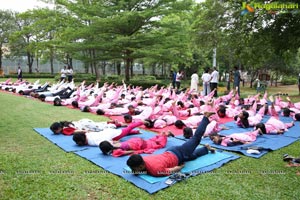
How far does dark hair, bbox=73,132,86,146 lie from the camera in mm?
4691

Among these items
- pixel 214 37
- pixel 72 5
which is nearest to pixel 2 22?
pixel 72 5

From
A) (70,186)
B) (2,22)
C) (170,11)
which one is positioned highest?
(2,22)

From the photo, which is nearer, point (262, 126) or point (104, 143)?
point (104, 143)

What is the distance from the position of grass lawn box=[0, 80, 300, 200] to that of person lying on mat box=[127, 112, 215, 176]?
25 centimetres

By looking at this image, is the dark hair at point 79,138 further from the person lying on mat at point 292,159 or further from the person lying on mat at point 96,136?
the person lying on mat at point 292,159

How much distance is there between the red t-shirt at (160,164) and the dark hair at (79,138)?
170 cm

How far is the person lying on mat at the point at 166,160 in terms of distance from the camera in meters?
3.33

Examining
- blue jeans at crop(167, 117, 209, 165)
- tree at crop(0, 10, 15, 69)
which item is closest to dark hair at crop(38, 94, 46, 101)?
blue jeans at crop(167, 117, 209, 165)

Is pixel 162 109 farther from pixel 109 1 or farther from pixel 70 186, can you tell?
pixel 109 1

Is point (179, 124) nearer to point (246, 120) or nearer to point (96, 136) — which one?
point (246, 120)

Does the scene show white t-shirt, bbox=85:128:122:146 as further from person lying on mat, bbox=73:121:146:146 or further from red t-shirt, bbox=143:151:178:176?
red t-shirt, bbox=143:151:178:176

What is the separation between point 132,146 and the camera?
4465mm

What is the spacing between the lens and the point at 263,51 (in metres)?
13.5

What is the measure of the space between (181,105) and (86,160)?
5.05 meters
